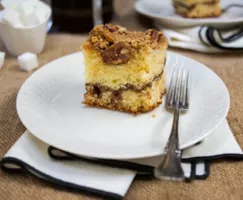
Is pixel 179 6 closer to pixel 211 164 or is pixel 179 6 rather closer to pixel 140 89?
pixel 140 89

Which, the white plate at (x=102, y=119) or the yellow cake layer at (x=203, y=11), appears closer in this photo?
the white plate at (x=102, y=119)

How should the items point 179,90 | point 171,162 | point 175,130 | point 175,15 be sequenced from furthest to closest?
1. point 175,15
2. point 179,90
3. point 175,130
4. point 171,162

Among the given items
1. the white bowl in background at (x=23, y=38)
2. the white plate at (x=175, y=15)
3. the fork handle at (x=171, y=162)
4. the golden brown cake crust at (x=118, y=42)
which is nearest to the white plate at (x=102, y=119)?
the fork handle at (x=171, y=162)

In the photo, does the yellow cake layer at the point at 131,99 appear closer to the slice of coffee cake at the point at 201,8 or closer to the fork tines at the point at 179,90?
the fork tines at the point at 179,90

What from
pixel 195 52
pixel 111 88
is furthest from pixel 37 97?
pixel 195 52

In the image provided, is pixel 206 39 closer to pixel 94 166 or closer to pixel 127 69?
pixel 127 69

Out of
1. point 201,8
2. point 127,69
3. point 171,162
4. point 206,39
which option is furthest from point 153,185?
point 201,8
